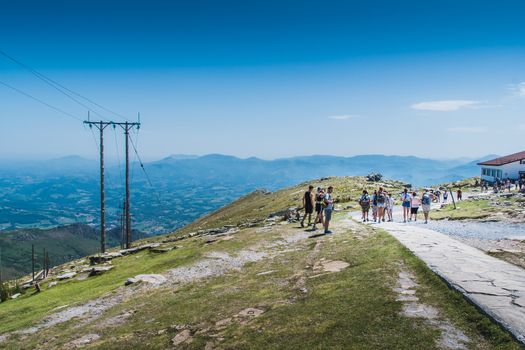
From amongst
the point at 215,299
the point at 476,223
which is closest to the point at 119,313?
the point at 215,299

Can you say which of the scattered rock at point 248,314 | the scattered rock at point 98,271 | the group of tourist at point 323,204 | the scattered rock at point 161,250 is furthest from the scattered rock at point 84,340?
the scattered rock at point 161,250

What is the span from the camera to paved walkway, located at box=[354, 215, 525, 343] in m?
10.3

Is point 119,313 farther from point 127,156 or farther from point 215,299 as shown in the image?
point 127,156

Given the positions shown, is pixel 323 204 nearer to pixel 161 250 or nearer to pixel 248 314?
pixel 161 250

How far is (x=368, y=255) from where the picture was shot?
1866 centimetres

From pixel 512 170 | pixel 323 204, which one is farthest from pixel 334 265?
pixel 512 170

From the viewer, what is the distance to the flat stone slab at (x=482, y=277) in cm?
1023

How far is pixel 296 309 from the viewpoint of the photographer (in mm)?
12898

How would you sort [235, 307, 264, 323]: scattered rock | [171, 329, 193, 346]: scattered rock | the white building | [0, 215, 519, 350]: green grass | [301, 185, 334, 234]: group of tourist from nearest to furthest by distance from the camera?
1. [0, 215, 519, 350]: green grass
2. [171, 329, 193, 346]: scattered rock
3. [235, 307, 264, 323]: scattered rock
4. [301, 185, 334, 234]: group of tourist
5. the white building

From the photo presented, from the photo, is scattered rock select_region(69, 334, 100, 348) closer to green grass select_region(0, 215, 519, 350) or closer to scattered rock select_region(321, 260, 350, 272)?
green grass select_region(0, 215, 519, 350)

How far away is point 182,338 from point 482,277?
35.3 ft

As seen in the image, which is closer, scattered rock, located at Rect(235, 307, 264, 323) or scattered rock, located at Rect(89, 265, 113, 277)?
scattered rock, located at Rect(235, 307, 264, 323)

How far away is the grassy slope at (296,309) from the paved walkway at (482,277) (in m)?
0.42

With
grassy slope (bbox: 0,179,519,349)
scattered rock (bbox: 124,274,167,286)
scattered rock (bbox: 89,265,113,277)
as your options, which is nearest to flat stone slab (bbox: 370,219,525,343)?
grassy slope (bbox: 0,179,519,349)
